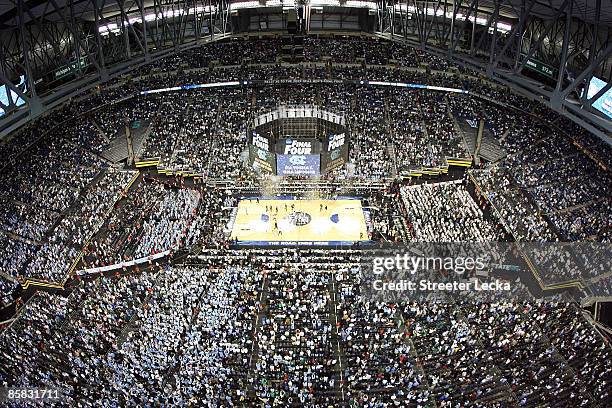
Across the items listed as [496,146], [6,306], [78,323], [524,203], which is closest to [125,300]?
[78,323]

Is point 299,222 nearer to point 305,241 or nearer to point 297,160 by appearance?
point 305,241

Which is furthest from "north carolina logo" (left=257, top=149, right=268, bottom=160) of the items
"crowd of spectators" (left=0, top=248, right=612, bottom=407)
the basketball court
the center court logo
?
"crowd of spectators" (left=0, top=248, right=612, bottom=407)

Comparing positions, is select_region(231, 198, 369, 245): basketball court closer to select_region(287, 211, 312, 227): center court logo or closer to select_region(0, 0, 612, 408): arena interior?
select_region(287, 211, 312, 227): center court logo

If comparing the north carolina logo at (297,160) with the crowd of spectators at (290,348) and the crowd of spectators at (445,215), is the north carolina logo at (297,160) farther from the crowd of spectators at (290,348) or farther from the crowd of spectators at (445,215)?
the crowd of spectators at (290,348)

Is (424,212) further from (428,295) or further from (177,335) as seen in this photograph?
(177,335)

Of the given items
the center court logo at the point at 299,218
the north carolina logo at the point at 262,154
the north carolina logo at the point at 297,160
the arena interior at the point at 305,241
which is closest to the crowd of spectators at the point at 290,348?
the arena interior at the point at 305,241
